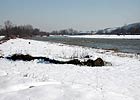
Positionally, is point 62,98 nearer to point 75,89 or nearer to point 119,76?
point 75,89

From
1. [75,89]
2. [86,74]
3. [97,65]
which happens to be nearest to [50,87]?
[75,89]

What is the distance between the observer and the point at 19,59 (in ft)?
52.8

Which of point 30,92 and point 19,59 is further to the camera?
point 19,59

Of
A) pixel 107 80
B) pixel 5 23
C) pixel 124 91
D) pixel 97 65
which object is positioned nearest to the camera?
pixel 124 91

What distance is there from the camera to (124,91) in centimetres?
772

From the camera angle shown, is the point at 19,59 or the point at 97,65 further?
the point at 19,59

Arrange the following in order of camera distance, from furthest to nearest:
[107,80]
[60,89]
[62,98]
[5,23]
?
[5,23]
[107,80]
[60,89]
[62,98]

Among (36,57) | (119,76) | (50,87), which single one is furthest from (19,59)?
(50,87)

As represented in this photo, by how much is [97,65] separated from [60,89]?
7.10 metres

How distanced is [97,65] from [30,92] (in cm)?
767

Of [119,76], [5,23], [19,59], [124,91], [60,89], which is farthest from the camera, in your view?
[5,23]

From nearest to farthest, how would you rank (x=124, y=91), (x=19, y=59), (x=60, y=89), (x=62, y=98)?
(x=62, y=98), (x=60, y=89), (x=124, y=91), (x=19, y=59)

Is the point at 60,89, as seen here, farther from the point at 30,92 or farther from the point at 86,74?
the point at 86,74

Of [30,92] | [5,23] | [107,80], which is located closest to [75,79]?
[107,80]
